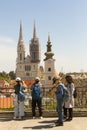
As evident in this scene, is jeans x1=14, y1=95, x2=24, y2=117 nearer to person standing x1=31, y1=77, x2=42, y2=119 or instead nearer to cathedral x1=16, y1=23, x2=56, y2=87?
person standing x1=31, y1=77, x2=42, y2=119

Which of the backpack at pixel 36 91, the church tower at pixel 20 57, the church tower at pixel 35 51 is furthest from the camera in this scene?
the church tower at pixel 35 51

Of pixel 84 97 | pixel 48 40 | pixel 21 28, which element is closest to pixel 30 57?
pixel 21 28

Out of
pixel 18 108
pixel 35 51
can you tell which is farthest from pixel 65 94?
pixel 35 51

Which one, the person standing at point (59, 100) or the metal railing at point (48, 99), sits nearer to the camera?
the person standing at point (59, 100)

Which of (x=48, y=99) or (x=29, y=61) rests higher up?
(x=29, y=61)

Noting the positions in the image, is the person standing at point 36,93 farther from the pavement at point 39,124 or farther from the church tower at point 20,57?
the church tower at point 20,57

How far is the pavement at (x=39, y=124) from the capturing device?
1001 cm

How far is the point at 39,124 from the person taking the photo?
422 inches

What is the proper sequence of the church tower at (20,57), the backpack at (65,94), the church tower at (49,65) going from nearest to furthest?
the backpack at (65,94), the church tower at (49,65), the church tower at (20,57)

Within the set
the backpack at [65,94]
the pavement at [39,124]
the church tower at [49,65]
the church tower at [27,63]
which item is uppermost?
the church tower at [27,63]

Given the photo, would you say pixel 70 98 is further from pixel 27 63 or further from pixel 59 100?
pixel 27 63

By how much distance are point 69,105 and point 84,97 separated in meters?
3.58

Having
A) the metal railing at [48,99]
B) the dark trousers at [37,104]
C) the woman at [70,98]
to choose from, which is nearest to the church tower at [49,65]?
the metal railing at [48,99]

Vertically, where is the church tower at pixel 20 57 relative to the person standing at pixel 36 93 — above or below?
above
